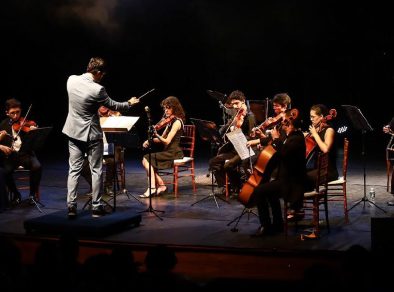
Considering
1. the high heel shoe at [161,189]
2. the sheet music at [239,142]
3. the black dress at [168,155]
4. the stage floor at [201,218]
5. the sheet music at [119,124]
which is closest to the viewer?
A: the stage floor at [201,218]

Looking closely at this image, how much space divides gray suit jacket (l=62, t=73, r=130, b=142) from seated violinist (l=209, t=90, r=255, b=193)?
71.5 inches

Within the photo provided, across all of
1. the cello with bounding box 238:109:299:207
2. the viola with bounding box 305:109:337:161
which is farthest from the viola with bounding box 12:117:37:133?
the viola with bounding box 305:109:337:161

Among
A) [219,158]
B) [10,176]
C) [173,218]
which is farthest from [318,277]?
[10,176]

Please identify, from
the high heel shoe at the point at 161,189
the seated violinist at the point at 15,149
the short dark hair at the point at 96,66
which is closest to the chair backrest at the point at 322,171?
the short dark hair at the point at 96,66

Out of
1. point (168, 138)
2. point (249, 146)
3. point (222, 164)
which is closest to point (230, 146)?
point (222, 164)

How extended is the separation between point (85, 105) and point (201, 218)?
1.71 meters

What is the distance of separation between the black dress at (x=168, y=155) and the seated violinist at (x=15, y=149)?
1.41 m

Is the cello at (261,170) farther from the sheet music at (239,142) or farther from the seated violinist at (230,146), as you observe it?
the seated violinist at (230,146)

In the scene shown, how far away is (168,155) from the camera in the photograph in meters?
7.62

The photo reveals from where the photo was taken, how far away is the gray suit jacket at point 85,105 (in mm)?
5762

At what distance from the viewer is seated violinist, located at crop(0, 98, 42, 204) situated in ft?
23.4

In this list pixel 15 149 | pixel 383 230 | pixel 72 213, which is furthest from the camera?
pixel 15 149

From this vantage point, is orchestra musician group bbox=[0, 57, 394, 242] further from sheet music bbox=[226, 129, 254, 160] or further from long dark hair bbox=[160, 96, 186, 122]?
long dark hair bbox=[160, 96, 186, 122]

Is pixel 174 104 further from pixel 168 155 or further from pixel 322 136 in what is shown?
pixel 322 136
